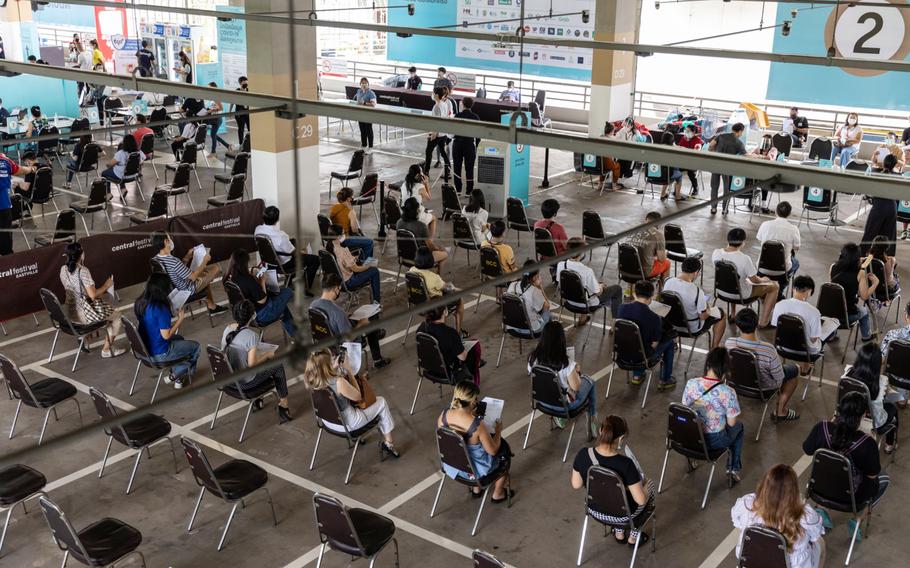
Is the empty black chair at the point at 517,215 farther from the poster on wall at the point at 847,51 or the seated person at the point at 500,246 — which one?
the poster on wall at the point at 847,51

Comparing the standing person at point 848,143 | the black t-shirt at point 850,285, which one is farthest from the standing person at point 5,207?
the standing person at point 848,143

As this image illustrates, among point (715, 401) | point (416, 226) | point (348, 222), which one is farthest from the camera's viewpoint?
point (348, 222)

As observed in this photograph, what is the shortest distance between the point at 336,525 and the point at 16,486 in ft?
7.24

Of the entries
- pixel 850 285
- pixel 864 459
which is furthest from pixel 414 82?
pixel 864 459

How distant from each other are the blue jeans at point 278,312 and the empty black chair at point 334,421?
6.76ft

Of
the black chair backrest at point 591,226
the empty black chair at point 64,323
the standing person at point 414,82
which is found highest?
the standing person at point 414,82

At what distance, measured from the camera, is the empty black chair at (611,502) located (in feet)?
17.8

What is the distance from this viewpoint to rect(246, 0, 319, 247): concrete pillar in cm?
1184

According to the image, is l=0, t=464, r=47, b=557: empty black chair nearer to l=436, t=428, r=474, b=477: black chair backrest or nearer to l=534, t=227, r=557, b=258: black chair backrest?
l=436, t=428, r=474, b=477: black chair backrest

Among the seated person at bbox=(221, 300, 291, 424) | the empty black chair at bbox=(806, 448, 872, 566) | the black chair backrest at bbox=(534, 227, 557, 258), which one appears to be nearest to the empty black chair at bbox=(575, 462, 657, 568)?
the empty black chair at bbox=(806, 448, 872, 566)

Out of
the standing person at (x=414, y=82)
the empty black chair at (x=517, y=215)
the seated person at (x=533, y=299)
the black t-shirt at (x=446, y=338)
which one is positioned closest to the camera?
the black t-shirt at (x=446, y=338)

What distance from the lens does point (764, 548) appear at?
4930 millimetres

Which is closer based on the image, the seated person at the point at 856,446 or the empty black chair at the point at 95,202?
the seated person at the point at 856,446

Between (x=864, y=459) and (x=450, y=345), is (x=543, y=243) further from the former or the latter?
(x=864, y=459)
